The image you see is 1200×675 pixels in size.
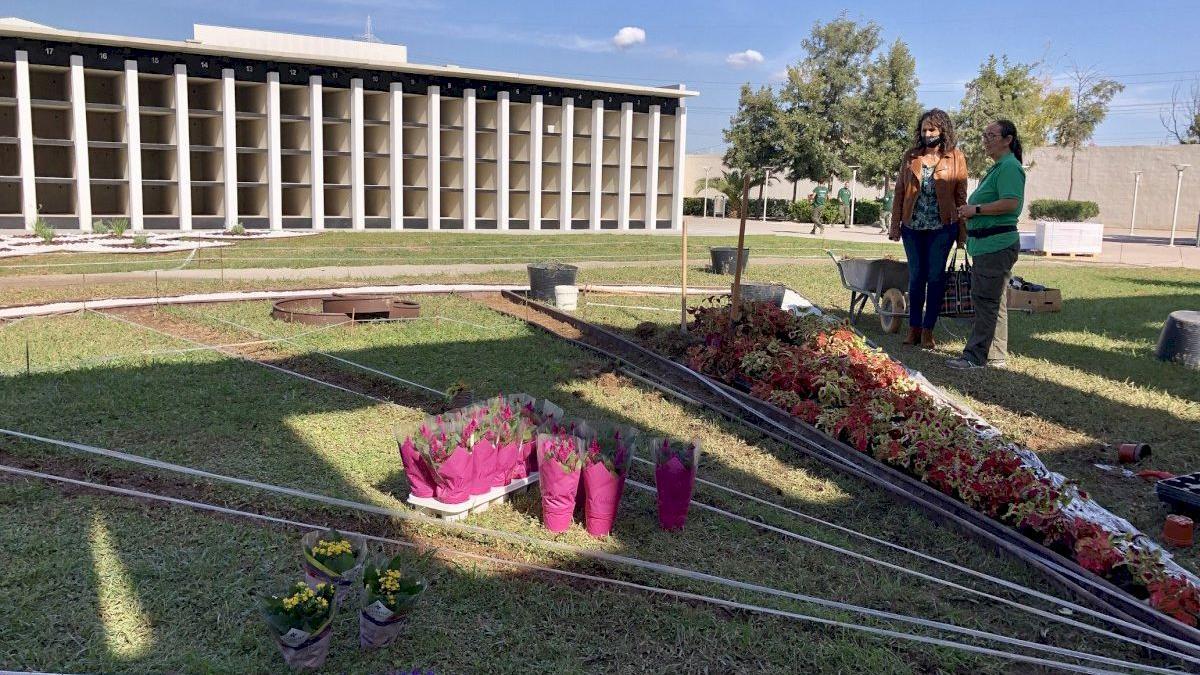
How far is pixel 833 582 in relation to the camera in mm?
3336

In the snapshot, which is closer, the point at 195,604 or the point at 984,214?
the point at 195,604

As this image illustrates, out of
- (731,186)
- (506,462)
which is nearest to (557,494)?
(506,462)

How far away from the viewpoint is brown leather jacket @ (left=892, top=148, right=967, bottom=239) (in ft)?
23.1

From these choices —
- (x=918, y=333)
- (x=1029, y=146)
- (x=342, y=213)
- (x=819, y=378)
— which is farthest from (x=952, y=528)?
(x=1029, y=146)

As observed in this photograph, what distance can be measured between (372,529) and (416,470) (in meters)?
0.29

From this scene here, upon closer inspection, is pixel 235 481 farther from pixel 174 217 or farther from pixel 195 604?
pixel 174 217

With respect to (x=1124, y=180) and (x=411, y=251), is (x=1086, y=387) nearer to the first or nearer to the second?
(x=411, y=251)

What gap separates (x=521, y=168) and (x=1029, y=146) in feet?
77.1

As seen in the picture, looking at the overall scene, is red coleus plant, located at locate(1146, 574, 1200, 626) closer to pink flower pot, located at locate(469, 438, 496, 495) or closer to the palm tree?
pink flower pot, located at locate(469, 438, 496, 495)

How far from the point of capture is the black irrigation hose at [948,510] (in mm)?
2969

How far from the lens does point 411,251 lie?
17312mm

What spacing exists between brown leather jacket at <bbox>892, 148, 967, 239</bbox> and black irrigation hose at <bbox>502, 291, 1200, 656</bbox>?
238cm

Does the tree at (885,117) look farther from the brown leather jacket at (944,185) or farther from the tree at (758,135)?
the brown leather jacket at (944,185)

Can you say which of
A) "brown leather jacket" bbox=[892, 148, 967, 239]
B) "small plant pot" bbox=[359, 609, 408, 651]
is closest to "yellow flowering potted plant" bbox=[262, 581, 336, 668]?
"small plant pot" bbox=[359, 609, 408, 651]
